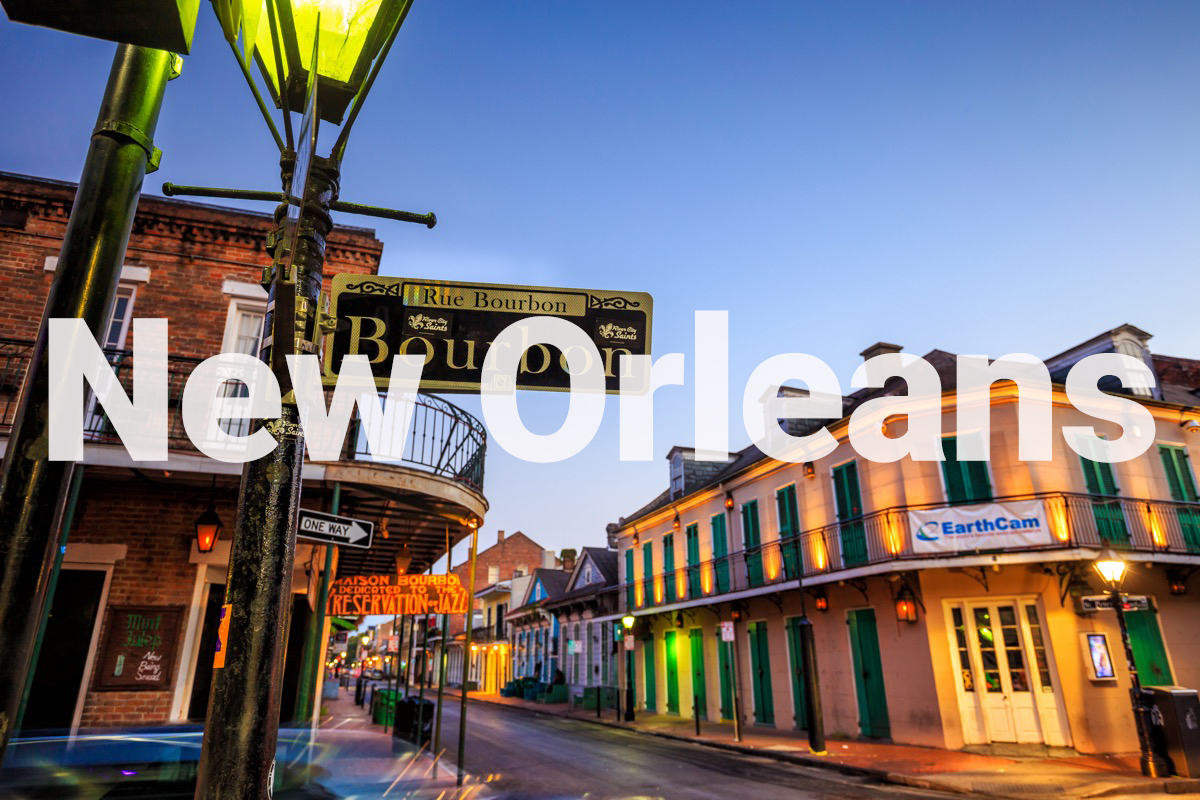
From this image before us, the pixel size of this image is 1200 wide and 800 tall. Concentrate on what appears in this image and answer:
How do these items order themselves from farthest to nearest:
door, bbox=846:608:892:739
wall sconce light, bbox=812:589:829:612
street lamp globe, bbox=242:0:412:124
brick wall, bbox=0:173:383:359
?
1. wall sconce light, bbox=812:589:829:612
2. door, bbox=846:608:892:739
3. brick wall, bbox=0:173:383:359
4. street lamp globe, bbox=242:0:412:124

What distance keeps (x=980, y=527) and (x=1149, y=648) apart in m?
3.96

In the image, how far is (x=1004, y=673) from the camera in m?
13.2

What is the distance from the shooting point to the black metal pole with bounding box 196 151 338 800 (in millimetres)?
1972

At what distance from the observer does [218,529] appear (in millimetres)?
8578

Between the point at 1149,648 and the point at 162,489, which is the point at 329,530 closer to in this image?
the point at 162,489

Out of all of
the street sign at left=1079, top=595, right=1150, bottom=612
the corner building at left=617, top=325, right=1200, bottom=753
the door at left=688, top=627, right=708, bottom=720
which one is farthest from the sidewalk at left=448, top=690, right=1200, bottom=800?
the door at left=688, top=627, right=708, bottom=720

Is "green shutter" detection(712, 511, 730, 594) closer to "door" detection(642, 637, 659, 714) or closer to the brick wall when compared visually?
"door" detection(642, 637, 659, 714)

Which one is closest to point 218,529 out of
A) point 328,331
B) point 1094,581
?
point 328,331

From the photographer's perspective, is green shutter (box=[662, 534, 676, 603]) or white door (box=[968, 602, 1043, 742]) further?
green shutter (box=[662, 534, 676, 603])

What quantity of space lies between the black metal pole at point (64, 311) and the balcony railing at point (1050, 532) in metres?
14.2

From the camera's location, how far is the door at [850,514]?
15259 millimetres

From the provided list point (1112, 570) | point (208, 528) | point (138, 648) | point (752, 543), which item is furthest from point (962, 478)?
point (138, 648)

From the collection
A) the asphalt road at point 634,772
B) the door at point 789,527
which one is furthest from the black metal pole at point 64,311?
the door at point 789,527

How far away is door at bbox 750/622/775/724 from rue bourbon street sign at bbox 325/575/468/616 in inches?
453
